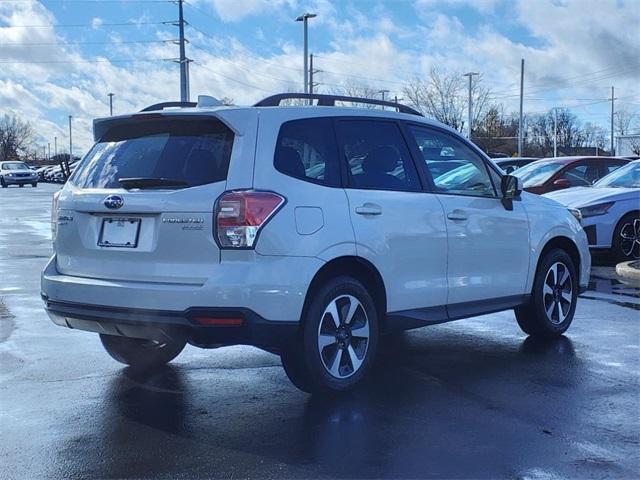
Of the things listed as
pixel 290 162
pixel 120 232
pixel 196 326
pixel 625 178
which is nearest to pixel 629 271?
pixel 625 178

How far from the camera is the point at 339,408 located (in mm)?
5172

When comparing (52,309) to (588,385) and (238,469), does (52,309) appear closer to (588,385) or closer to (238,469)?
(238,469)

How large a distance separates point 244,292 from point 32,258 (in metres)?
9.36

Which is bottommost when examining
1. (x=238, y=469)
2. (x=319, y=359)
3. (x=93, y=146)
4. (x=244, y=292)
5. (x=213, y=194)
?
(x=238, y=469)

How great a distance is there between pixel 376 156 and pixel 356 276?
90 cm

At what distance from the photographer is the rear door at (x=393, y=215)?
5453 millimetres

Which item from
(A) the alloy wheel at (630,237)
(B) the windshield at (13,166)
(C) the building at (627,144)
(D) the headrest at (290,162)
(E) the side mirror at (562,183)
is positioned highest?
(C) the building at (627,144)

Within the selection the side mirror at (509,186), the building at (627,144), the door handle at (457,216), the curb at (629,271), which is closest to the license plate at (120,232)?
the door handle at (457,216)

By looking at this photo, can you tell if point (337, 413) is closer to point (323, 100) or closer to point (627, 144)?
point (323, 100)

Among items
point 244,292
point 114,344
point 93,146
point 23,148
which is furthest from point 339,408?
point 23,148

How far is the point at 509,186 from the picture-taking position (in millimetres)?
6641

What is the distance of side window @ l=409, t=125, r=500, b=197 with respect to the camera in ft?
20.2

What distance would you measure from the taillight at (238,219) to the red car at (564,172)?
1069 cm

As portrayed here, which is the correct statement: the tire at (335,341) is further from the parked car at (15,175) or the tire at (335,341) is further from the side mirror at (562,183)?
the parked car at (15,175)
